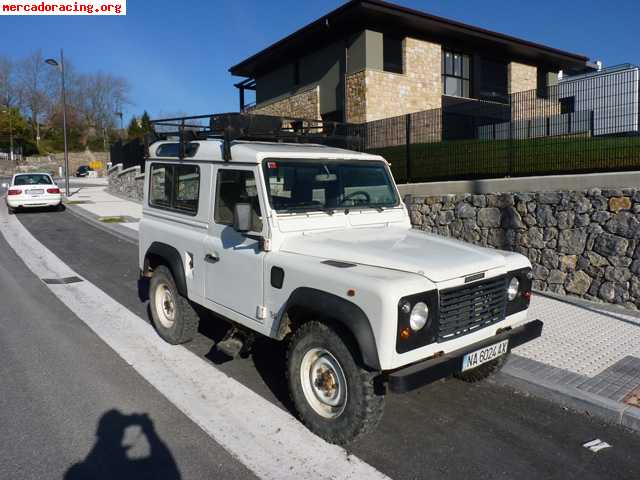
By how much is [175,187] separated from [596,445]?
431 cm

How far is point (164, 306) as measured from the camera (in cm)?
572

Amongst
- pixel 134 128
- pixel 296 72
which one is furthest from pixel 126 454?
pixel 134 128

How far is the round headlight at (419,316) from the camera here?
3211mm

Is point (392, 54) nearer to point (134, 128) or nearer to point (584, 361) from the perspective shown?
point (584, 361)

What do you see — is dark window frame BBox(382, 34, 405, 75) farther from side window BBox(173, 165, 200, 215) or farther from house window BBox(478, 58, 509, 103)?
side window BBox(173, 165, 200, 215)

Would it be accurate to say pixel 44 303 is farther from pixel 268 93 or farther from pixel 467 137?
pixel 268 93

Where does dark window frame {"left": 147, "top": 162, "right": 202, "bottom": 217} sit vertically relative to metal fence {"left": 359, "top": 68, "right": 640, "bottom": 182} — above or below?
below

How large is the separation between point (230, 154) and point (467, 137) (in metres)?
7.46

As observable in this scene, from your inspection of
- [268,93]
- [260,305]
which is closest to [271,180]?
[260,305]

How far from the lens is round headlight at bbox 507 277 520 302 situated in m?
3.97

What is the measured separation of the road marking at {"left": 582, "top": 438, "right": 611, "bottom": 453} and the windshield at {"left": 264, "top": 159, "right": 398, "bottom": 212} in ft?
8.30

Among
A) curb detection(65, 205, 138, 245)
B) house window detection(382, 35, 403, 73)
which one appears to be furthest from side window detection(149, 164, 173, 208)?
house window detection(382, 35, 403, 73)

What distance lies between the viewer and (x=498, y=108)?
33.0 ft

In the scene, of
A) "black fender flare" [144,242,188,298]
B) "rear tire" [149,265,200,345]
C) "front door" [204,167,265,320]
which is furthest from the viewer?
"rear tire" [149,265,200,345]
